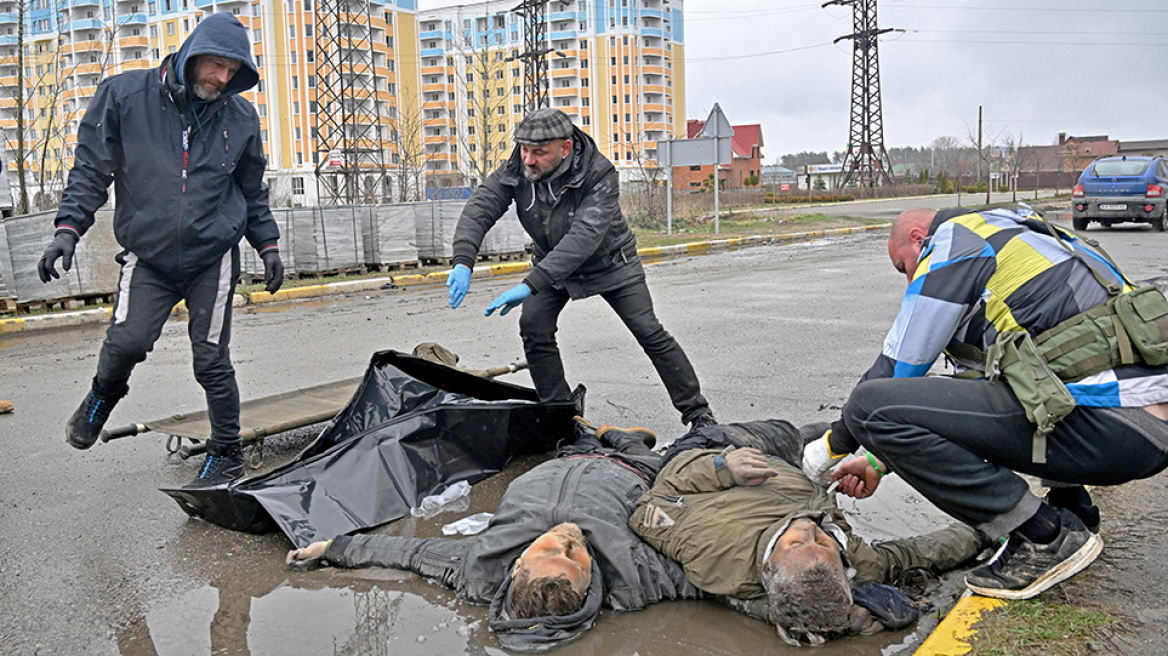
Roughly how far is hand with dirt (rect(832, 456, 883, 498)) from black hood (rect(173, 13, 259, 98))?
9.45 feet

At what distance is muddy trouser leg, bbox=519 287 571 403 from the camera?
4.37 meters

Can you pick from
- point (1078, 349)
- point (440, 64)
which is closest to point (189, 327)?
point (1078, 349)

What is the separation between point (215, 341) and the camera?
3891mm

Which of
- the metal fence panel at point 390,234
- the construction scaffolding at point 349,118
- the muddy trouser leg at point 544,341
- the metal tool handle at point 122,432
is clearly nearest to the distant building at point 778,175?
the construction scaffolding at point 349,118

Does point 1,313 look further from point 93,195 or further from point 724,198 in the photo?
point 724,198

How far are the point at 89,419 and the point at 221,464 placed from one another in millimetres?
634

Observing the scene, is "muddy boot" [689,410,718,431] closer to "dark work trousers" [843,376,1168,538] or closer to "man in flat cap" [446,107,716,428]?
"man in flat cap" [446,107,716,428]

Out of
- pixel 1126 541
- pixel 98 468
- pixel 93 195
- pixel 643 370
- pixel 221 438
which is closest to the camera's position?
pixel 1126 541

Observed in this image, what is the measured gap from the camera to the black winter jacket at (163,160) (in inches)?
143

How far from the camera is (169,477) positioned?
416 cm

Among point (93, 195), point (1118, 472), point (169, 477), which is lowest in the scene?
point (169, 477)

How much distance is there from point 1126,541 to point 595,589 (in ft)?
6.18

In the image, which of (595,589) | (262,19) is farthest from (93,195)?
(262,19)

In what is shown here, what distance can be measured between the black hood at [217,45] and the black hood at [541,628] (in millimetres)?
2550
